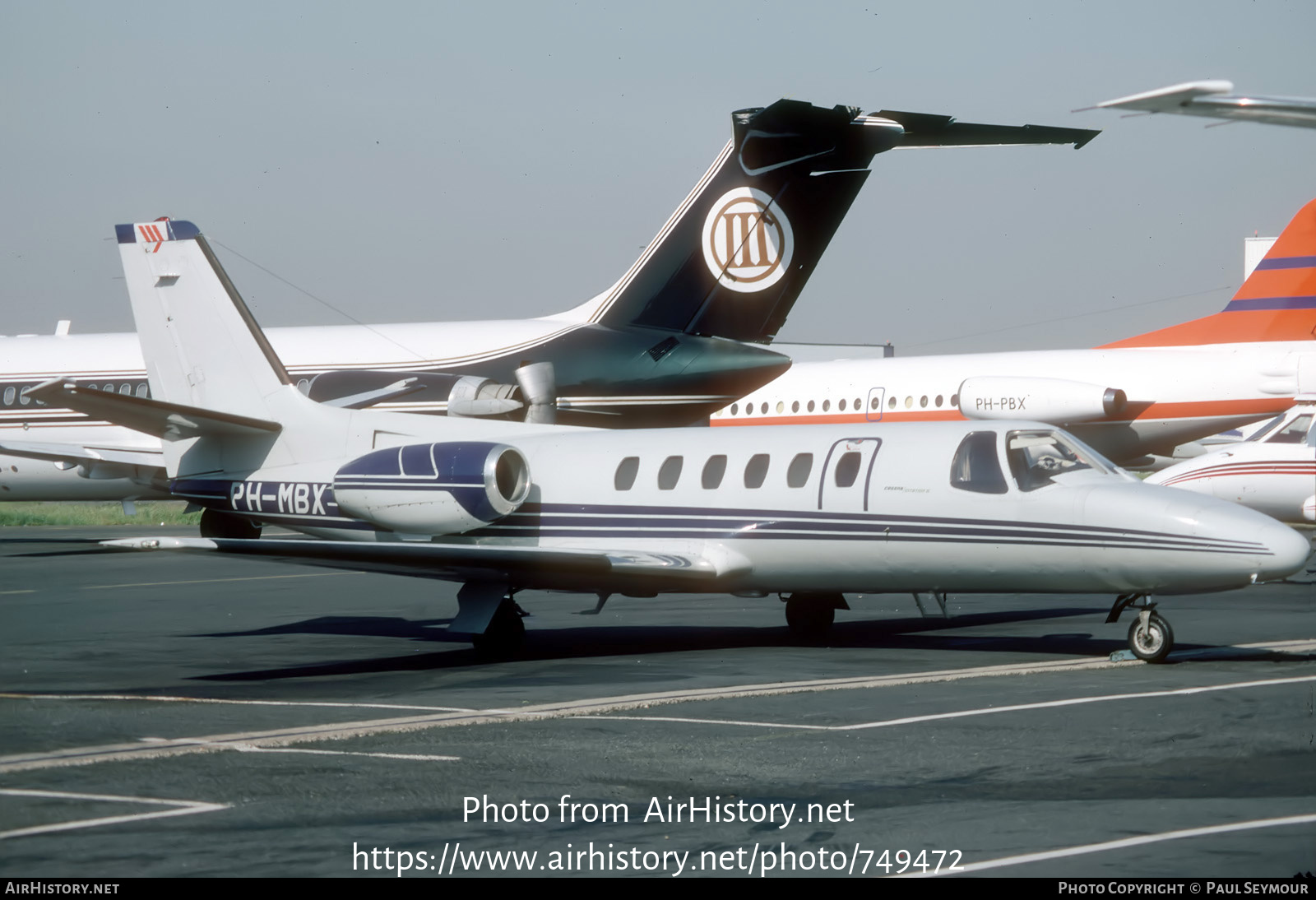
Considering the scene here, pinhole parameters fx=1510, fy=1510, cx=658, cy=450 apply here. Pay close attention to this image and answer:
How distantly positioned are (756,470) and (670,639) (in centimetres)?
231

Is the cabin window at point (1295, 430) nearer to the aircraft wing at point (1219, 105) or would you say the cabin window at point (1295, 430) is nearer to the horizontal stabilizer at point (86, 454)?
the horizontal stabilizer at point (86, 454)

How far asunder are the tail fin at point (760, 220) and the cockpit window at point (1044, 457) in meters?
8.71

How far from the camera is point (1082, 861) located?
621 centimetres

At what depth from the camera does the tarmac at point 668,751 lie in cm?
659

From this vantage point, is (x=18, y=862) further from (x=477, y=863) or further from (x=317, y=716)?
(x=317, y=716)

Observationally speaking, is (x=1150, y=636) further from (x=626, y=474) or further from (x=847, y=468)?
(x=626, y=474)

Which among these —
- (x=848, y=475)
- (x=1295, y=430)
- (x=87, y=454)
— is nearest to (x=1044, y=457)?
(x=848, y=475)

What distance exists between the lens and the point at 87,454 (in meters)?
28.0

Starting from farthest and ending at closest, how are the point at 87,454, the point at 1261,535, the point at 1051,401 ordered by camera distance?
the point at 1051,401, the point at 87,454, the point at 1261,535

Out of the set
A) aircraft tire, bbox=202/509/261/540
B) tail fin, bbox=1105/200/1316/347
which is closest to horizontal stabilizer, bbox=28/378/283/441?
aircraft tire, bbox=202/509/261/540

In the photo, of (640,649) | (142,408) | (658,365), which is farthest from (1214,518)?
(658,365)

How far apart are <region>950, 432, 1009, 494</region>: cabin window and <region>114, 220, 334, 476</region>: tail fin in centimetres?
767

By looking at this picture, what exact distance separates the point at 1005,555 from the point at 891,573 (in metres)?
1.18

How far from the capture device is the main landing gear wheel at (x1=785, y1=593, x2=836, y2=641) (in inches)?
638
